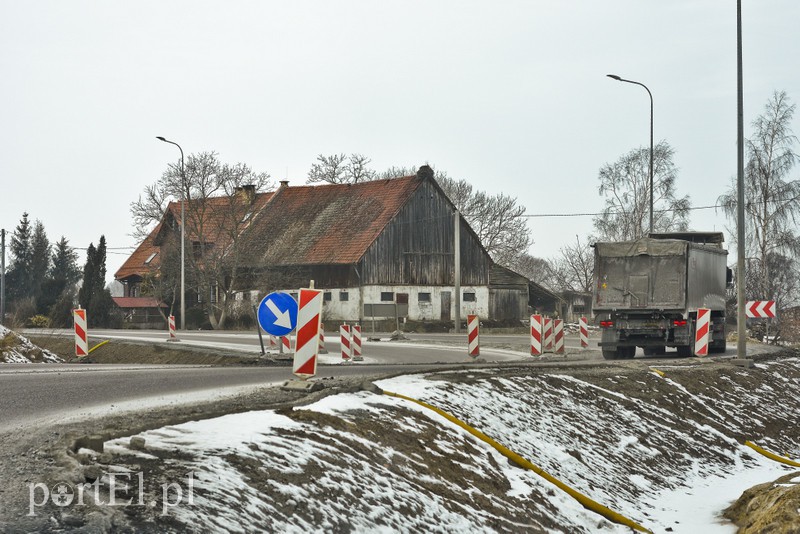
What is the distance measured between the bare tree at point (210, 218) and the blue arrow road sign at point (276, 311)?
44.4 m

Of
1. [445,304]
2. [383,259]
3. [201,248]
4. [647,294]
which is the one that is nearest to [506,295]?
[445,304]

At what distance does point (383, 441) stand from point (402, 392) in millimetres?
2751

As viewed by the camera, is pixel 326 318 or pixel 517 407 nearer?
pixel 517 407

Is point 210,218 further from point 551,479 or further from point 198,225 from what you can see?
point 551,479

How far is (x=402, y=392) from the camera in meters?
11.8

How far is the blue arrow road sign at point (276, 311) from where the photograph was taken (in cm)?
1455

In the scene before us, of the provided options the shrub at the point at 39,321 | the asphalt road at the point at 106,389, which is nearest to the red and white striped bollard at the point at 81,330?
the asphalt road at the point at 106,389

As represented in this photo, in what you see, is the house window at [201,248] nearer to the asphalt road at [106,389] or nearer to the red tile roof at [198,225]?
the red tile roof at [198,225]

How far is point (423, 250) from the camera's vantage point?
60.7 metres

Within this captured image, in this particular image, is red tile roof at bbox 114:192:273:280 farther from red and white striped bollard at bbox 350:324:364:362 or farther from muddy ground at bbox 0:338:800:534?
muddy ground at bbox 0:338:800:534

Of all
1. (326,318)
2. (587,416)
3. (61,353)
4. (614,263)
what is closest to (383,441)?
(587,416)

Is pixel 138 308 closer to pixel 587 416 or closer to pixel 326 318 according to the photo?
pixel 326 318

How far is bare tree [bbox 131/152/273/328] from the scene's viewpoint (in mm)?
59375

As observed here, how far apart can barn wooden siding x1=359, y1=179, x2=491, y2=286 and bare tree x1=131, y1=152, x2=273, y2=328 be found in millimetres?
8937
